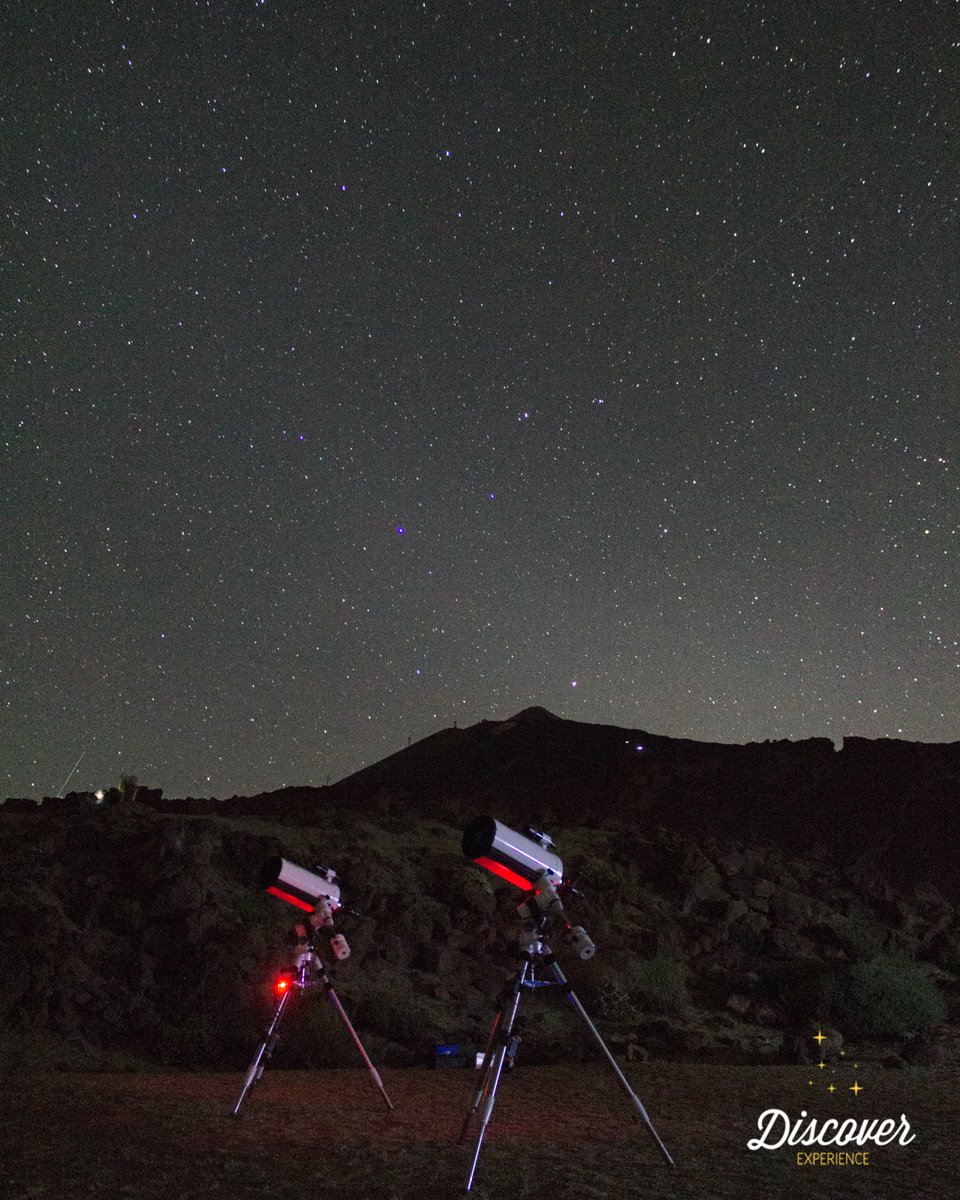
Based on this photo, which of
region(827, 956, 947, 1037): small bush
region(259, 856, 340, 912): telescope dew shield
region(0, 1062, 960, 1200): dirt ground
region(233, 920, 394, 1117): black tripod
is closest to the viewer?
region(0, 1062, 960, 1200): dirt ground

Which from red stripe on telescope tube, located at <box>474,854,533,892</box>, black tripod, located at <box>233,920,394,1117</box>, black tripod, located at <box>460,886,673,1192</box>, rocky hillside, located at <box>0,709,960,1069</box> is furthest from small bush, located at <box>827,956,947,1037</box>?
red stripe on telescope tube, located at <box>474,854,533,892</box>

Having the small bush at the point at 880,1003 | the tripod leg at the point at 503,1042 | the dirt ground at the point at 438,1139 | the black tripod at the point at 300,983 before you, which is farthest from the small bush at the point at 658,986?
the tripod leg at the point at 503,1042

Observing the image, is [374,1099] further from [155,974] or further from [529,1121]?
[155,974]

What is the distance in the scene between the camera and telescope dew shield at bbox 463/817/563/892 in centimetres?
600

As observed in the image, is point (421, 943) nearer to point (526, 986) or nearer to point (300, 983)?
point (300, 983)

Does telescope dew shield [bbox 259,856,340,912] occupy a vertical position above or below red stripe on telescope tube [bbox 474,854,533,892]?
below

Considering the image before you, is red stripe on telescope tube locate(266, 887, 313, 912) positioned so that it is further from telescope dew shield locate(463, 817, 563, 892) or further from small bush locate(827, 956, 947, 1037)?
small bush locate(827, 956, 947, 1037)

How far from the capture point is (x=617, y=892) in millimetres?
21125

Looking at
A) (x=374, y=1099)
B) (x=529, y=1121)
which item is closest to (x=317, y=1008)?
(x=374, y=1099)

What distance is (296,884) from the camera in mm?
8500

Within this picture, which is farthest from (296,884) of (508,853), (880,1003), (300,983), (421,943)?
(880,1003)

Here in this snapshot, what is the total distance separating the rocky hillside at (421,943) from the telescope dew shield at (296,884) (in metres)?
1.77

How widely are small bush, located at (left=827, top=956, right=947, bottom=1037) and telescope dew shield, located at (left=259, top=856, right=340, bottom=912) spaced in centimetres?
991

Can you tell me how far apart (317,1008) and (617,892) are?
9.54 m
